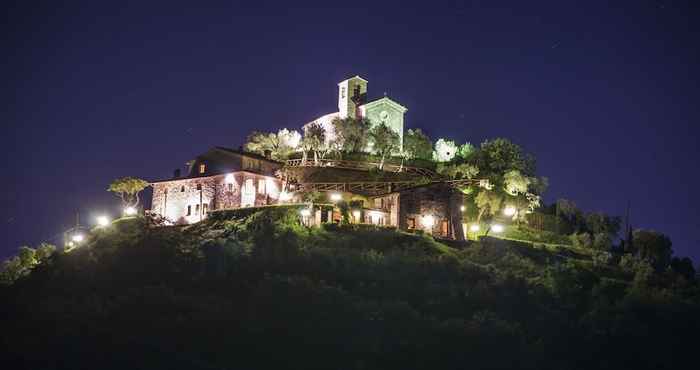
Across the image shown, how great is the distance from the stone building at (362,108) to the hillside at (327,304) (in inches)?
1034

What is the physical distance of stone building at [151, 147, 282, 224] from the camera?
146 ft

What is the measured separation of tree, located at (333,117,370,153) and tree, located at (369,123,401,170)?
0.97 meters

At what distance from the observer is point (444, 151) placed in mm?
62969

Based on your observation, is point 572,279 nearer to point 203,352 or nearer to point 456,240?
point 456,240

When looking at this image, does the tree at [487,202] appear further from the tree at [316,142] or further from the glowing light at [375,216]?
the tree at [316,142]

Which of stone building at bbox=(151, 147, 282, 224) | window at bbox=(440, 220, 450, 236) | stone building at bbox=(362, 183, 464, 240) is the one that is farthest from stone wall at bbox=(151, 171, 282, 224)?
window at bbox=(440, 220, 450, 236)

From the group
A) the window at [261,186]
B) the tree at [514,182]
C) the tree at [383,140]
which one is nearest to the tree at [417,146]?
the tree at [383,140]

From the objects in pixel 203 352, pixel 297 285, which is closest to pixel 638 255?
pixel 297 285

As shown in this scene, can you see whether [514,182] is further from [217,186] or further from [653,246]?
[217,186]

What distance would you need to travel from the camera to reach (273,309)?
2786 centimetres

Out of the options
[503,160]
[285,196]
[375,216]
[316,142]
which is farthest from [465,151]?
[285,196]

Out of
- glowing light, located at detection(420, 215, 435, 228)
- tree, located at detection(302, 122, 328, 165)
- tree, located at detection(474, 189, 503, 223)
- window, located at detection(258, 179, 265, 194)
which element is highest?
tree, located at detection(302, 122, 328, 165)

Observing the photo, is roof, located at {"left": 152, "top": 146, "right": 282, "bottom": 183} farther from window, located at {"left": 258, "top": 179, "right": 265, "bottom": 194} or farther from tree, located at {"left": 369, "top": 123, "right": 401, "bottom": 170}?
tree, located at {"left": 369, "top": 123, "right": 401, "bottom": 170}

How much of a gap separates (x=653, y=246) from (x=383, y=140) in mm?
24956
